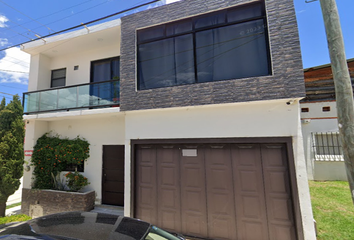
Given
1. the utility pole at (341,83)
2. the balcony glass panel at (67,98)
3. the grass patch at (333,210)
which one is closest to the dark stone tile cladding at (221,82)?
the utility pole at (341,83)

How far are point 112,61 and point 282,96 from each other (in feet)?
21.7

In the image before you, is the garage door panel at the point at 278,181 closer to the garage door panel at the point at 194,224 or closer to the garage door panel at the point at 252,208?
the garage door panel at the point at 252,208

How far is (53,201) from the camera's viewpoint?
6484 millimetres

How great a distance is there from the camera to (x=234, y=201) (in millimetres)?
4379

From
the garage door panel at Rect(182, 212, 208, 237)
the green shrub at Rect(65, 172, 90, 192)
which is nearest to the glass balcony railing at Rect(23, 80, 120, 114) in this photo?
the green shrub at Rect(65, 172, 90, 192)

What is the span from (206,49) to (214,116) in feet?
6.21

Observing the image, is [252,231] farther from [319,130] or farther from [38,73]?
[38,73]

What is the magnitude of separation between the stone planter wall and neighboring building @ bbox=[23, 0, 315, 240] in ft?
7.15

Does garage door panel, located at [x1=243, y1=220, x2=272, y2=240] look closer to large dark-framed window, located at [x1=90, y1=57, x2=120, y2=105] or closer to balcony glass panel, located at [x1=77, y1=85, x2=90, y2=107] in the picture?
large dark-framed window, located at [x1=90, y1=57, x2=120, y2=105]

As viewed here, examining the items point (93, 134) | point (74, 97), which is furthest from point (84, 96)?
point (93, 134)

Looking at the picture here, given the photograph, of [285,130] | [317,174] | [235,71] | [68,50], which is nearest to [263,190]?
[285,130]

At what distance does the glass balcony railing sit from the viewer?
244 inches

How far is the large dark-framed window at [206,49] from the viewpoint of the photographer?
452 centimetres

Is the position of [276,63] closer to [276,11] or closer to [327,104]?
[276,11]
